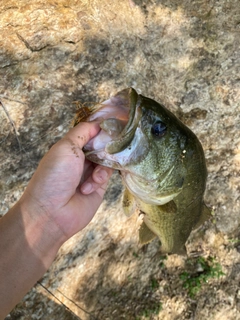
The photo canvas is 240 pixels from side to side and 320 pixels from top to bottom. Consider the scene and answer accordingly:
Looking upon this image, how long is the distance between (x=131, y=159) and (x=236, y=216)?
2.30 metres

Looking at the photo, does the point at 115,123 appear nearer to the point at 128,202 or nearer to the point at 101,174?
the point at 101,174

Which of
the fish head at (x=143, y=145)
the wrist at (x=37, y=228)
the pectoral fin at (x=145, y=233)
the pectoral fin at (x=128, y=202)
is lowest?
the pectoral fin at (x=145, y=233)

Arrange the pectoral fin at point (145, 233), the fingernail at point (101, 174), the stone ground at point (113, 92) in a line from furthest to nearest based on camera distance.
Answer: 1. the stone ground at point (113, 92)
2. the pectoral fin at point (145, 233)
3. the fingernail at point (101, 174)

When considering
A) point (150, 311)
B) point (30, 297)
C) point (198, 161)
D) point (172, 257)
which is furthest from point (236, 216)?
point (30, 297)

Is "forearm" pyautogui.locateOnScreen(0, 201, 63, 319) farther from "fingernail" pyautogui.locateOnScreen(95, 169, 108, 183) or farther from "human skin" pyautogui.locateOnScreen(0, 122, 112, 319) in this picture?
"fingernail" pyautogui.locateOnScreen(95, 169, 108, 183)

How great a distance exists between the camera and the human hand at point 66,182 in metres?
1.80

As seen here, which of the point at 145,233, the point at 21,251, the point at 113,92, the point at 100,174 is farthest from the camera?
the point at 113,92

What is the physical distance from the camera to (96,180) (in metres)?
2.08

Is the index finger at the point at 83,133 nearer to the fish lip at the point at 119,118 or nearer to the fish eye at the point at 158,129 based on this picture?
the fish lip at the point at 119,118

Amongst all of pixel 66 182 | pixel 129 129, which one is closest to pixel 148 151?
pixel 129 129

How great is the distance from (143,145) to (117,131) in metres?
0.17

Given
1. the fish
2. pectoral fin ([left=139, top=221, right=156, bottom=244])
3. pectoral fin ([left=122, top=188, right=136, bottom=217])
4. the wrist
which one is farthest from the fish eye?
pectoral fin ([left=139, top=221, right=156, bottom=244])

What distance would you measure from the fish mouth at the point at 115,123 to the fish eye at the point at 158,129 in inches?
4.4

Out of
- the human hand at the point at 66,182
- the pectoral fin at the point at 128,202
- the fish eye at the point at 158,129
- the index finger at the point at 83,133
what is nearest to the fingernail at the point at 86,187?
the human hand at the point at 66,182
